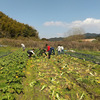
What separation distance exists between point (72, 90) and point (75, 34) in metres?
45.6

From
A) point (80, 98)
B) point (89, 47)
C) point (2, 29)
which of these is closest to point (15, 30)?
point (2, 29)

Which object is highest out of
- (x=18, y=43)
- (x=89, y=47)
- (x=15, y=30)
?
(x=15, y=30)

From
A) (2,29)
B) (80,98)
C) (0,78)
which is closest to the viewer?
(80,98)

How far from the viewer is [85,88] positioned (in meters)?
4.27

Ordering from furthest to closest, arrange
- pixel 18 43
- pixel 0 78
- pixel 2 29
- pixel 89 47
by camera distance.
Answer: pixel 2 29, pixel 18 43, pixel 89 47, pixel 0 78

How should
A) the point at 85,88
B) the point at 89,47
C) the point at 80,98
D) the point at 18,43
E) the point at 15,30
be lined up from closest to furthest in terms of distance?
the point at 80,98, the point at 85,88, the point at 89,47, the point at 18,43, the point at 15,30

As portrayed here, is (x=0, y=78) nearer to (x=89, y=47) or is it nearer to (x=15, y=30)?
(x=89, y=47)

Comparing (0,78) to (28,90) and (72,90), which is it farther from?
(72,90)

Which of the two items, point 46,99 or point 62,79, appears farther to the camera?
point 62,79

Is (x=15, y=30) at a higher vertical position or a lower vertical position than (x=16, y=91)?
higher

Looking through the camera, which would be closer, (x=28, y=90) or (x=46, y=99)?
→ (x=46, y=99)

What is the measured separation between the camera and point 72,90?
410 centimetres

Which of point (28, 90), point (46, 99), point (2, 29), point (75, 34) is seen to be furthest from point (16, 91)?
point (75, 34)

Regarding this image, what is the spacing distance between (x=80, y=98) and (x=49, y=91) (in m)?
1.28
